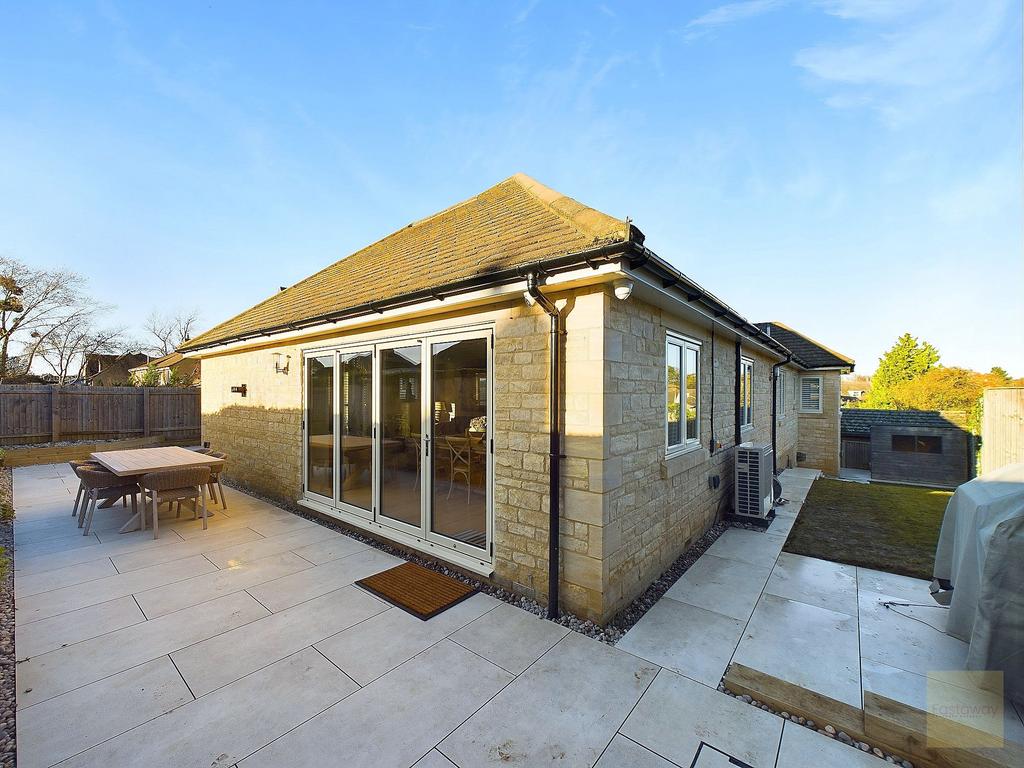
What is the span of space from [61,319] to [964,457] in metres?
42.8

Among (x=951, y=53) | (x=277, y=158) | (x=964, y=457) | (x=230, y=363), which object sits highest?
(x=277, y=158)

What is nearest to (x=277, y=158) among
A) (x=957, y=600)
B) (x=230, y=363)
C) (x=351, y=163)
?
(x=351, y=163)

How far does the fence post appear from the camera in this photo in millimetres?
13375

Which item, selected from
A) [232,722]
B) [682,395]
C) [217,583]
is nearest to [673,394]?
[682,395]

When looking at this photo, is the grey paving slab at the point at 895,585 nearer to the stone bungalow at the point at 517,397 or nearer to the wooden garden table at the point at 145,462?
the stone bungalow at the point at 517,397

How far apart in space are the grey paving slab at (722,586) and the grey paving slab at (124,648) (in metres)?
4.36

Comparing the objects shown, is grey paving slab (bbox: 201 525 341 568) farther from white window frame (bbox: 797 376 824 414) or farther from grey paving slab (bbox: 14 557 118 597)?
white window frame (bbox: 797 376 824 414)

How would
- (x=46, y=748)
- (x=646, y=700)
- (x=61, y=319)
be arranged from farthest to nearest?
(x=61, y=319)
(x=646, y=700)
(x=46, y=748)

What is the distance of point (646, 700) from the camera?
2.79 metres

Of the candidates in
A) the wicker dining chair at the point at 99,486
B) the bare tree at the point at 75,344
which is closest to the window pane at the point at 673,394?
the wicker dining chair at the point at 99,486

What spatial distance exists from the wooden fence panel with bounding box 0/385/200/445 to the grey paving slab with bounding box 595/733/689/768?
18.7 meters

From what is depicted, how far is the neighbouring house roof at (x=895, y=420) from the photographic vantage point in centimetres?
1495

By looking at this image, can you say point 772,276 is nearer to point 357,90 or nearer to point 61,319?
point 357,90

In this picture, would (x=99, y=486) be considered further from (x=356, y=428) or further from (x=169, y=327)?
(x=169, y=327)
